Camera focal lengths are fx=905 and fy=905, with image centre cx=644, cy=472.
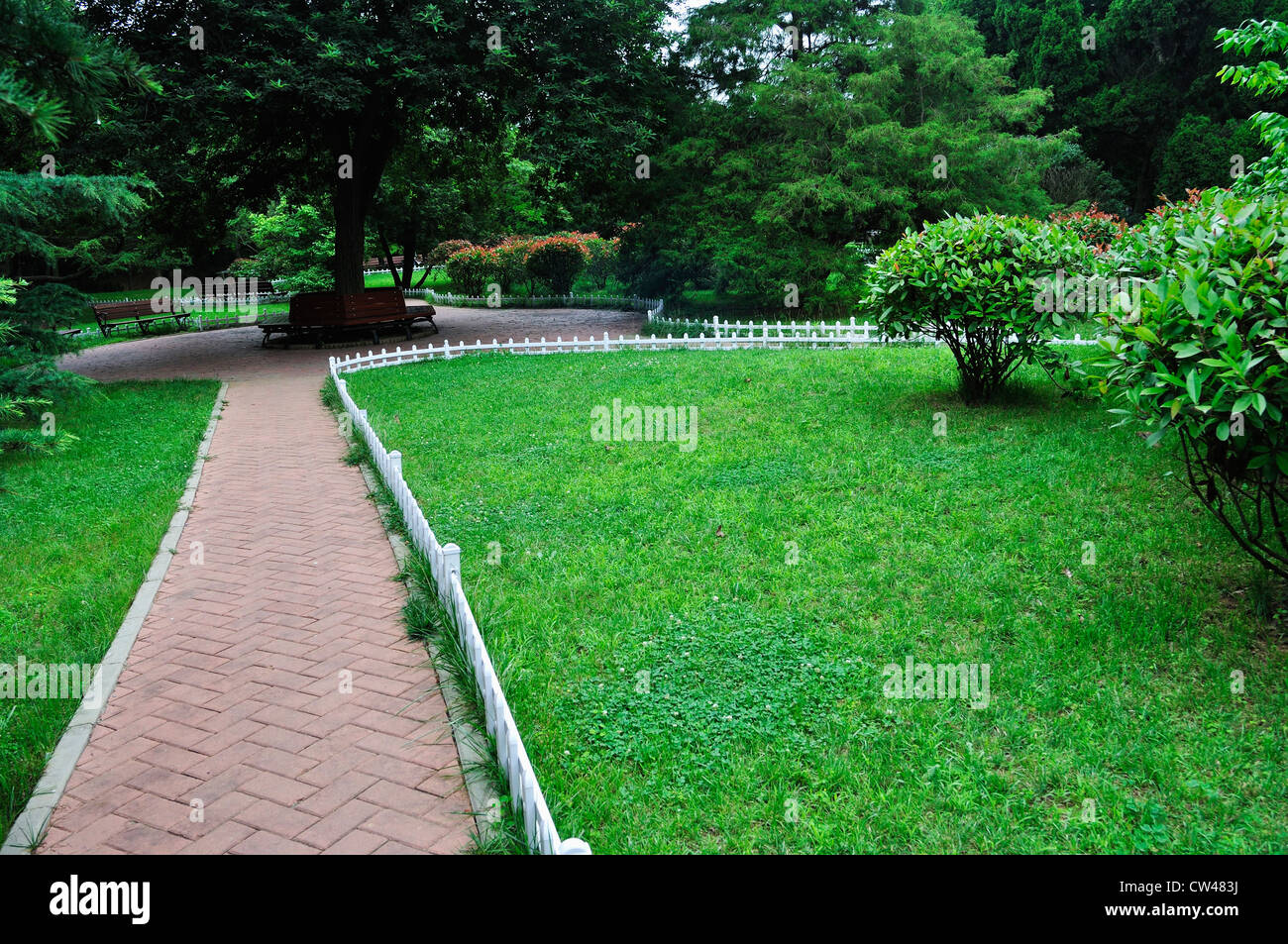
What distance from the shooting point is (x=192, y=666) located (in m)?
5.29

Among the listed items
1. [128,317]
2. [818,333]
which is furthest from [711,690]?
[128,317]

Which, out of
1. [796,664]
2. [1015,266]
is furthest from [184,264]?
[796,664]

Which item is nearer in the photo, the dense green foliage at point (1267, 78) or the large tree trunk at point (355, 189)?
the dense green foliage at point (1267, 78)

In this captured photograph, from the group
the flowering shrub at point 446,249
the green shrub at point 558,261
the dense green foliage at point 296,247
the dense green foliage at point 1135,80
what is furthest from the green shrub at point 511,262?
the dense green foliage at point 1135,80

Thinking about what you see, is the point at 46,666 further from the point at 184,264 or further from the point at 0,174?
the point at 184,264

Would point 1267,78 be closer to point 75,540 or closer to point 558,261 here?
point 75,540

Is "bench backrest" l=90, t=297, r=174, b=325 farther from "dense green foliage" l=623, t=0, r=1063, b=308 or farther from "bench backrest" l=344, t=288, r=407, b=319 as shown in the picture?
"dense green foliage" l=623, t=0, r=1063, b=308

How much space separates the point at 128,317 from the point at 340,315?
30.8 feet

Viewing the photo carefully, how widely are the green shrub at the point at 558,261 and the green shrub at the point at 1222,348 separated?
28.9m

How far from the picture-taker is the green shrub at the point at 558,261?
3278 centimetres

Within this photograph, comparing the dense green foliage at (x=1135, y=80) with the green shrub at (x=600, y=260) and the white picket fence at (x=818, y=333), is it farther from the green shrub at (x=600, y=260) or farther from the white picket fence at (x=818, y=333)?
the white picket fence at (x=818, y=333)

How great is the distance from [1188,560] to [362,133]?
19.7 m

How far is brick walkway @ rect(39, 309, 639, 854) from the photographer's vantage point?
375 centimetres

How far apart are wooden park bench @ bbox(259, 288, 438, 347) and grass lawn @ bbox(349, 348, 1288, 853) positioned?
11937 mm
